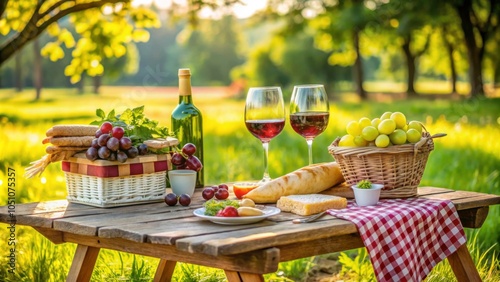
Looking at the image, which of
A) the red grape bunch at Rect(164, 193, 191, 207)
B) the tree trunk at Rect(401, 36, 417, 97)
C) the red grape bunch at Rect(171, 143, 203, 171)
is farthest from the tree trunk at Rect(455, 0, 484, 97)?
the red grape bunch at Rect(164, 193, 191, 207)

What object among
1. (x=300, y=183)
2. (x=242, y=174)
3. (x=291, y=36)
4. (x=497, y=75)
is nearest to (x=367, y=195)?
(x=300, y=183)

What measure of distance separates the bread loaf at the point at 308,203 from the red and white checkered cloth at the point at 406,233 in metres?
0.03

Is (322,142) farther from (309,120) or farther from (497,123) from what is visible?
(309,120)

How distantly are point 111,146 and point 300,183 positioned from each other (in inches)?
28.1

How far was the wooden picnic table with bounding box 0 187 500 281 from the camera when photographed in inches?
85.4

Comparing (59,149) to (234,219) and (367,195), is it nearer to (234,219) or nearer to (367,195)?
(234,219)

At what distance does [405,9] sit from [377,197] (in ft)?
59.9

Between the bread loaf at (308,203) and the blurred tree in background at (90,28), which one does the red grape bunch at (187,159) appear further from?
the blurred tree in background at (90,28)

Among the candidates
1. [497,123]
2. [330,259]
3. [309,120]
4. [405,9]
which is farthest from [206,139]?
[405,9]

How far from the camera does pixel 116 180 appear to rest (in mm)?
2764

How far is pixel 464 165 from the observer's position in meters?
6.68

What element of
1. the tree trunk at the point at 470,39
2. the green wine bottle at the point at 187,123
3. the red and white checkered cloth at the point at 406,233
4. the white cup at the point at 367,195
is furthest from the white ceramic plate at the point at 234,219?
the tree trunk at the point at 470,39

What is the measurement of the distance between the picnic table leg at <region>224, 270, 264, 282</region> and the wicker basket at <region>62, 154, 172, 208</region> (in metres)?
0.67

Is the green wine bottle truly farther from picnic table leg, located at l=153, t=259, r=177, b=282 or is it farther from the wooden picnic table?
picnic table leg, located at l=153, t=259, r=177, b=282
